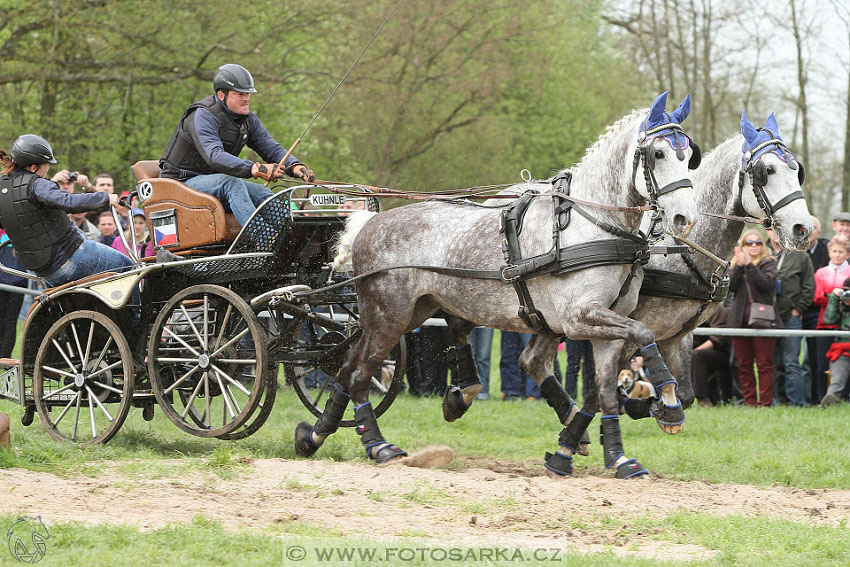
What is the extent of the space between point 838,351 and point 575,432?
4989 mm

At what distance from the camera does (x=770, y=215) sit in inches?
286

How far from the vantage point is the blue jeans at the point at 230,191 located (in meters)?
7.64

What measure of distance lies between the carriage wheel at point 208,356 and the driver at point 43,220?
850 millimetres

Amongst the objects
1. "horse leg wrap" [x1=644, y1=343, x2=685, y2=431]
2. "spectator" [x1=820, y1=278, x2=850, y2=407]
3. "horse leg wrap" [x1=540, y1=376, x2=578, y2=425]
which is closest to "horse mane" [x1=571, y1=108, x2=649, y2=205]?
"horse leg wrap" [x1=644, y1=343, x2=685, y2=431]

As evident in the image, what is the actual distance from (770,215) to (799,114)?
54.7ft

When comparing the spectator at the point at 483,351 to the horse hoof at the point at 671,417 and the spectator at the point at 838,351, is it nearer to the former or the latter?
the spectator at the point at 838,351

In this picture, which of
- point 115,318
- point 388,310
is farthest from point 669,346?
point 115,318

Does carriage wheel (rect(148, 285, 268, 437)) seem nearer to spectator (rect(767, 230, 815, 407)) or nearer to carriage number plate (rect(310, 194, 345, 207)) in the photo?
carriage number plate (rect(310, 194, 345, 207))

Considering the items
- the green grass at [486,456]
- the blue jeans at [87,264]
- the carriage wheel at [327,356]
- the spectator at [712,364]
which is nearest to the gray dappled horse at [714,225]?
the green grass at [486,456]

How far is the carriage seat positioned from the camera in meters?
7.66

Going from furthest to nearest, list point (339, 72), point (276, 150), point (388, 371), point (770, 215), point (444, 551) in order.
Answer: point (339, 72), point (388, 371), point (276, 150), point (770, 215), point (444, 551)

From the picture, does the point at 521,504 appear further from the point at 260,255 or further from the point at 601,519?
the point at 260,255
